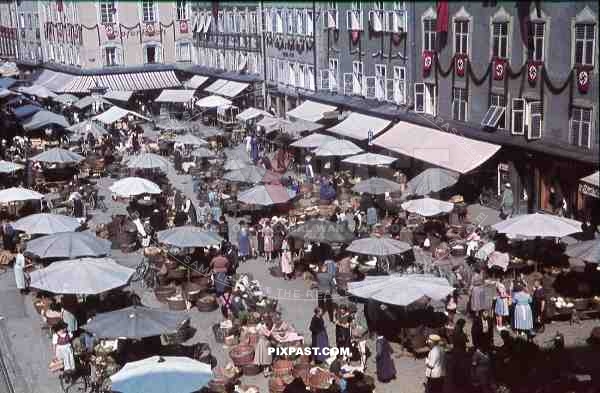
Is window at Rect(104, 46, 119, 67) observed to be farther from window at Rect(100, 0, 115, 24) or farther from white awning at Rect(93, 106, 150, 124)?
white awning at Rect(93, 106, 150, 124)

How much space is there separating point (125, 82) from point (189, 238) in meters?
41.7

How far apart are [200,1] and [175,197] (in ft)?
113

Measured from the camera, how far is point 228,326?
20.4 metres

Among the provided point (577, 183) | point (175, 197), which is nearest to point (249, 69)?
point (175, 197)

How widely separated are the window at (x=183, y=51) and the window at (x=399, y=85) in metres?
32.5

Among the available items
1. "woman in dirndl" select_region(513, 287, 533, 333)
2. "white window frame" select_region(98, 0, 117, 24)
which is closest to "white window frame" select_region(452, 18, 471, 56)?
"woman in dirndl" select_region(513, 287, 533, 333)

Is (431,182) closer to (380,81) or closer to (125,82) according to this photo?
(380,81)

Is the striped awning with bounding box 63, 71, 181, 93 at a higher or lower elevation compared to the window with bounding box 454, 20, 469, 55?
lower

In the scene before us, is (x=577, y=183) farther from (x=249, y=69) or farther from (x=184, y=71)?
(x=184, y=71)

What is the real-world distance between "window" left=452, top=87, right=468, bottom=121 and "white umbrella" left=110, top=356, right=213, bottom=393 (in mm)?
21562

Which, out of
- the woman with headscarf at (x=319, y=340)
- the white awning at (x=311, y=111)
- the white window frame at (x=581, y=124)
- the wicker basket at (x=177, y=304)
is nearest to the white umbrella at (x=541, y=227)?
the white window frame at (x=581, y=124)

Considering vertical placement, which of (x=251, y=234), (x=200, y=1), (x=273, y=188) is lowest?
(x=251, y=234)

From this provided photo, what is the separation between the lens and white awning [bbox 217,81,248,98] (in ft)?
181

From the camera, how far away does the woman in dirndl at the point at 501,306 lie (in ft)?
66.5
